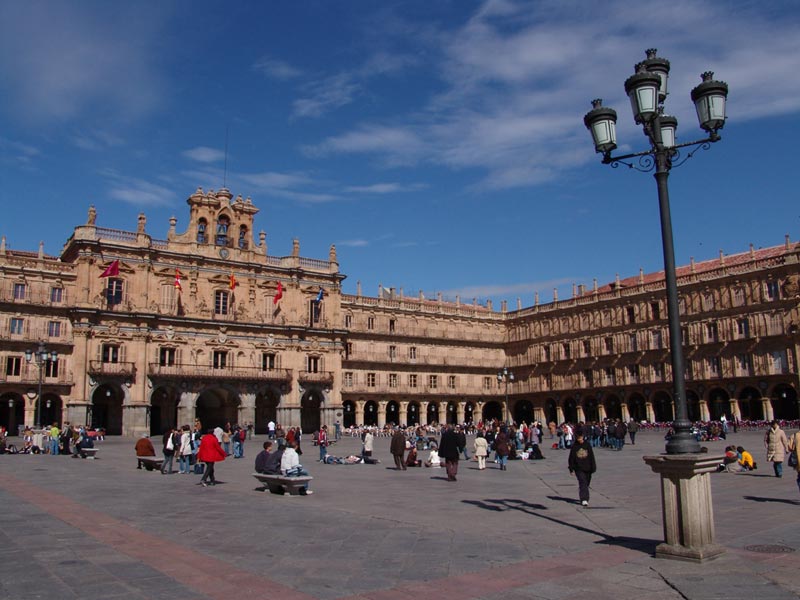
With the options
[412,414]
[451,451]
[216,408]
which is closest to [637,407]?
[412,414]

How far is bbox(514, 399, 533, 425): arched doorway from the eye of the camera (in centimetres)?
7019

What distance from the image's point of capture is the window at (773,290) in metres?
50.4

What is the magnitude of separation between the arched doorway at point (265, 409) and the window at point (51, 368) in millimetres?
14321

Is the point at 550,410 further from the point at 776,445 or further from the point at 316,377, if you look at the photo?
the point at 776,445

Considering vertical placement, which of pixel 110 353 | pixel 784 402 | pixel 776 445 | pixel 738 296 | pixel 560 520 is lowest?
pixel 560 520

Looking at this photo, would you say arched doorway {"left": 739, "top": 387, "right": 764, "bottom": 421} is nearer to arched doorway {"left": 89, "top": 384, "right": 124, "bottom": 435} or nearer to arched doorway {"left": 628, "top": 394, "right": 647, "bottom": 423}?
arched doorway {"left": 628, "top": 394, "right": 647, "bottom": 423}

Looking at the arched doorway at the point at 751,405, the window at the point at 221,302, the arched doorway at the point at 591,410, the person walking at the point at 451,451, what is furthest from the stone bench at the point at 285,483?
the arched doorway at the point at 591,410

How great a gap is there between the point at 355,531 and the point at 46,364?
40280 mm

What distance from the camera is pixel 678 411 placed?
852 cm

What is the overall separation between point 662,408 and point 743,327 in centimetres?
1001

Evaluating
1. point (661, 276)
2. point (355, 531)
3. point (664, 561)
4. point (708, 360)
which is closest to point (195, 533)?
point (355, 531)

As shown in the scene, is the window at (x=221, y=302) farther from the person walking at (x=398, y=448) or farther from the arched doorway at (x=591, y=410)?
the arched doorway at (x=591, y=410)

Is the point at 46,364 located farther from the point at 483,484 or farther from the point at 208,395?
the point at 483,484

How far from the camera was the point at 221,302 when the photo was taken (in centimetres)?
5153
